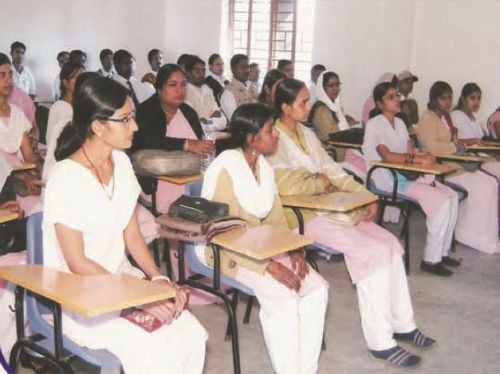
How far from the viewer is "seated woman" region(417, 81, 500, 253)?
16.2 ft

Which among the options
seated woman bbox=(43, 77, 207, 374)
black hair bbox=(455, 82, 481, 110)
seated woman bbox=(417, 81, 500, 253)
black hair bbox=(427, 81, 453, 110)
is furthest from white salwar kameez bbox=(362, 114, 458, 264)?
seated woman bbox=(43, 77, 207, 374)

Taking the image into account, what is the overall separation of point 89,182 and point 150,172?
4.38 ft

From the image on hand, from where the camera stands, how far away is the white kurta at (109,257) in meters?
2.05

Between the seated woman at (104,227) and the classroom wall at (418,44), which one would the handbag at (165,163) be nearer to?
the seated woman at (104,227)

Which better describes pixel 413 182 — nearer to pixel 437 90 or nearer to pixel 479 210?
pixel 479 210

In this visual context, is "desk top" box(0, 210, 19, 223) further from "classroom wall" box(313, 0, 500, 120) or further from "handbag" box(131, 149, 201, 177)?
"classroom wall" box(313, 0, 500, 120)

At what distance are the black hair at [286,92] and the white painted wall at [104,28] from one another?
6.14m

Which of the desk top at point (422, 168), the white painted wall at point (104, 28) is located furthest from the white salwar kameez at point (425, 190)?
the white painted wall at point (104, 28)

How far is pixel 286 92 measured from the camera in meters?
3.44

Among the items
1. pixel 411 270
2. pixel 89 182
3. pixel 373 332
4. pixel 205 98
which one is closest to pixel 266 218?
pixel 373 332

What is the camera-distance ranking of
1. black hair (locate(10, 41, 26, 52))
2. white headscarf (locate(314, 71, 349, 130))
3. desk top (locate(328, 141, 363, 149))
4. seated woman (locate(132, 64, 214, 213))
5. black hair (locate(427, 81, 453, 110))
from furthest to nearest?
black hair (locate(10, 41, 26, 52)) < white headscarf (locate(314, 71, 349, 130)) < desk top (locate(328, 141, 363, 149)) < black hair (locate(427, 81, 453, 110)) < seated woman (locate(132, 64, 214, 213))

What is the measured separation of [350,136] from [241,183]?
107 inches

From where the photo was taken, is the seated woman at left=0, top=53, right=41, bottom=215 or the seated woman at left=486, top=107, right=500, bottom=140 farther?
the seated woman at left=486, top=107, right=500, bottom=140

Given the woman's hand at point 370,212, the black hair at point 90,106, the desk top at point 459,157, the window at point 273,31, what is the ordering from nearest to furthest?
the black hair at point 90,106
the woman's hand at point 370,212
the desk top at point 459,157
the window at point 273,31
